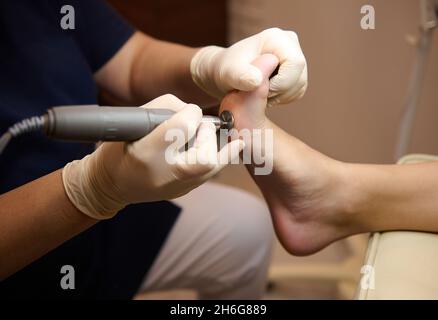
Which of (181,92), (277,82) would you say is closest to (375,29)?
(181,92)

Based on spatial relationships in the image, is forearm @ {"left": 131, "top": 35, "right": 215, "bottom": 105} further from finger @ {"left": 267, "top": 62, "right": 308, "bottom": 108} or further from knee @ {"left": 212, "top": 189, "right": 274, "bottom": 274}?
knee @ {"left": 212, "top": 189, "right": 274, "bottom": 274}

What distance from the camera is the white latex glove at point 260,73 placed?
79 centimetres

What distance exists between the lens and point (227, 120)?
2.66ft

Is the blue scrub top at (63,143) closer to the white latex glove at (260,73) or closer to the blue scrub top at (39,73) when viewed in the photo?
the blue scrub top at (39,73)

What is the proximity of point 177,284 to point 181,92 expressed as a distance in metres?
0.42

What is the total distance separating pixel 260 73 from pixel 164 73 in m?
0.35

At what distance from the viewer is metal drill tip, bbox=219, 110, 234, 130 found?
2.64 ft

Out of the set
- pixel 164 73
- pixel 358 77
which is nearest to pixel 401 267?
pixel 164 73

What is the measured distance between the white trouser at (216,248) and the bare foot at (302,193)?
0.72 feet

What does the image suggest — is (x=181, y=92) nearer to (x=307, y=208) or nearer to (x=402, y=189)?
(x=307, y=208)

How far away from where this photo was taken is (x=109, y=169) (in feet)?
2.31

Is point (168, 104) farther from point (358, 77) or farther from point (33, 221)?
point (358, 77)

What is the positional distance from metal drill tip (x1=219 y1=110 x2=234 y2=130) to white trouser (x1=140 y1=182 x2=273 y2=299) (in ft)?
1.34

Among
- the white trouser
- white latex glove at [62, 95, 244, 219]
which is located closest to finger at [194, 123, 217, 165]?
white latex glove at [62, 95, 244, 219]
